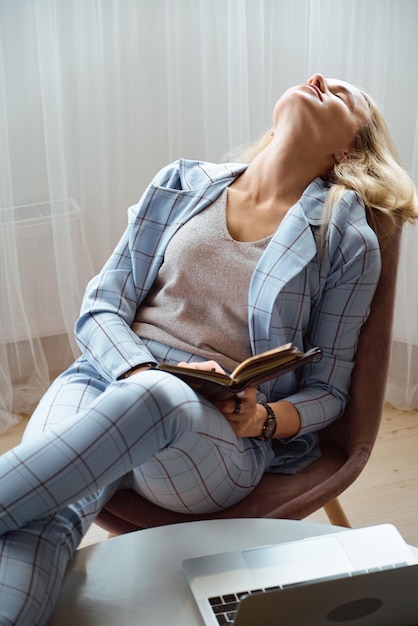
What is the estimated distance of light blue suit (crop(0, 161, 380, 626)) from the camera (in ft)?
4.00

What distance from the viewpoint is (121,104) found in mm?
2322

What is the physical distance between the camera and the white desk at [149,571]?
1.11 m

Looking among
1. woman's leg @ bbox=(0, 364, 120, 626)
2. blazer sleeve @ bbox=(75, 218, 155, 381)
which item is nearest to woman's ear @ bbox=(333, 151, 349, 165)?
blazer sleeve @ bbox=(75, 218, 155, 381)

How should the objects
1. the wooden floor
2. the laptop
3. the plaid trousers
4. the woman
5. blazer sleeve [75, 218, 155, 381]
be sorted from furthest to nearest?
the wooden floor < blazer sleeve [75, 218, 155, 381] < the woman < the plaid trousers < the laptop

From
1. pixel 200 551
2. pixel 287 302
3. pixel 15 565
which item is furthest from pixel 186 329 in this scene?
pixel 15 565

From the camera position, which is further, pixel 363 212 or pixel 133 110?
pixel 133 110

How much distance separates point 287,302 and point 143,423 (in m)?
0.47

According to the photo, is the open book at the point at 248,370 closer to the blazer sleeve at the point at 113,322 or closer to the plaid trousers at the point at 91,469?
the plaid trousers at the point at 91,469

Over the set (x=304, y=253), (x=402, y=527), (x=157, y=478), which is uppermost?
(x=304, y=253)

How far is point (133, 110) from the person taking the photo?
2.34 m

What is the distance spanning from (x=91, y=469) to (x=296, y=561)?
0.31m

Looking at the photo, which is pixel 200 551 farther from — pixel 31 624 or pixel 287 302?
pixel 287 302

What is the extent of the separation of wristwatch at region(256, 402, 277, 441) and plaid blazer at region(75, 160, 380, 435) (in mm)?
66

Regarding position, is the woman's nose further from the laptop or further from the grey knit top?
the laptop
